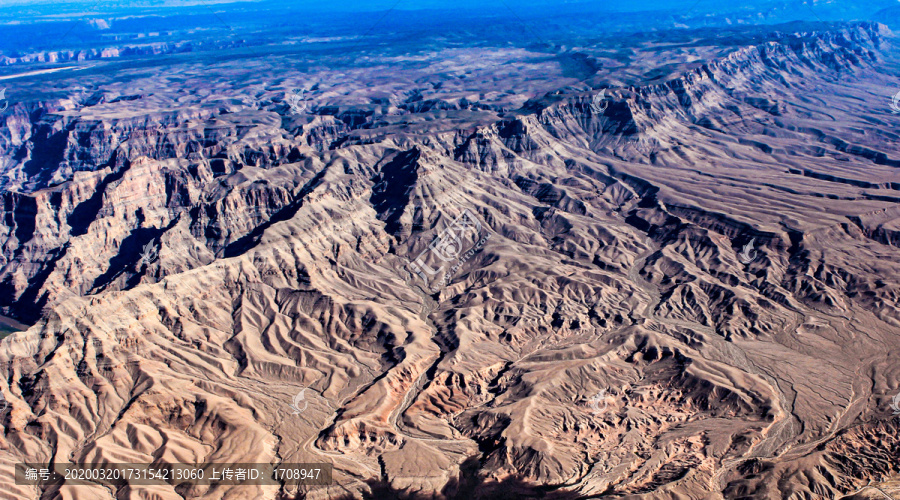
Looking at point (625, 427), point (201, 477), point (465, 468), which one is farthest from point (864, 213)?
point (201, 477)

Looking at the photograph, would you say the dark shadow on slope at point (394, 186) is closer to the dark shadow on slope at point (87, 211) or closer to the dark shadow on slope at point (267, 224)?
the dark shadow on slope at point (267, 224)

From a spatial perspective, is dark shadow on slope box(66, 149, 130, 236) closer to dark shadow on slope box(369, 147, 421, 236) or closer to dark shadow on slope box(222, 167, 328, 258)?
dark shadow on slope box(222, 167, 328, 258)

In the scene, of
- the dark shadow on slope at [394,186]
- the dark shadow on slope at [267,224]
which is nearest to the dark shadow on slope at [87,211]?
the dark shadow on slope at [267,224]

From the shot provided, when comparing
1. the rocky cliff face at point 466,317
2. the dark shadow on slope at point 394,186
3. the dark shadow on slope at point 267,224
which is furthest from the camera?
the dark shadow on slope at point 394,186

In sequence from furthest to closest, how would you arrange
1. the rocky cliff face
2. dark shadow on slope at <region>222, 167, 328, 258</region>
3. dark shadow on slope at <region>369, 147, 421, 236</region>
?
dark shadow on slope at <region>369, 147, 421, 236</region> < dark shadow on slope at <region>222, 167, 328, 258</region> < the rocky cliff face

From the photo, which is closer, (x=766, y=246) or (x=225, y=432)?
(x=225, y=432)

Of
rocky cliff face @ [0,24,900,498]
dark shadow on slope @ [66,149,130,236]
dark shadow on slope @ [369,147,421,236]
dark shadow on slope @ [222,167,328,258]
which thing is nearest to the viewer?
rocky cliff face @ [0,24,900,498]

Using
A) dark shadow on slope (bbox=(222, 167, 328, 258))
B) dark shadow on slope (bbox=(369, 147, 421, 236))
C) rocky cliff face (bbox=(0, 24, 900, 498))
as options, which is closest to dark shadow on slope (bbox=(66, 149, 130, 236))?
rocky cliff face (bbox=(0, 24, 900, 498))

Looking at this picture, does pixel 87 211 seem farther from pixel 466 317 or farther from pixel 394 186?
pixel 466 317

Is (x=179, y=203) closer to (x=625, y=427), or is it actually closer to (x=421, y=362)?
(x=421, y=362)
